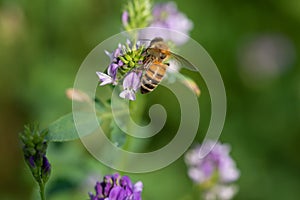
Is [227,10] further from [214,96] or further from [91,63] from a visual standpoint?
[91,63]

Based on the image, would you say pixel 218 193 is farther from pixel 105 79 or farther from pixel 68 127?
pixel 105 79

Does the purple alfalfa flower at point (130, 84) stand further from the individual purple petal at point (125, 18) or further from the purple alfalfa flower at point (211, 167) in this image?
the purple alfalfa flower at point (211, 167)

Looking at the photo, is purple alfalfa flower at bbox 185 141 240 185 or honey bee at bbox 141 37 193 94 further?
purple alfalfa flower at bbox 185 141 240 185

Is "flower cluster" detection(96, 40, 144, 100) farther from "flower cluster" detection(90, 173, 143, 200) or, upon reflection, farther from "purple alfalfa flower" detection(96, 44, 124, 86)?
"flower cluster" detection(90, 173, 143, 200)

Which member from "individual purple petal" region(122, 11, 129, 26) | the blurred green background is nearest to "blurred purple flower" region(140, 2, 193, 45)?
"individual purple petal" region(122, 11, 129, 26)

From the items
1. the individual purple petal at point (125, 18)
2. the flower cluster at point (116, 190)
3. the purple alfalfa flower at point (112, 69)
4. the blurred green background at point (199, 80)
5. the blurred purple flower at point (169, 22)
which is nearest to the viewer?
the flower cluster at point (116, 190)

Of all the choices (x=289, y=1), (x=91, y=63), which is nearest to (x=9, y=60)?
(x=91, y=63)

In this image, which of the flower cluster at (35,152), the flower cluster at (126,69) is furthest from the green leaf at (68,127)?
the flower cluster at (126,69)

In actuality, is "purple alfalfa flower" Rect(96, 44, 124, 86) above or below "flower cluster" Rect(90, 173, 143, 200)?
above

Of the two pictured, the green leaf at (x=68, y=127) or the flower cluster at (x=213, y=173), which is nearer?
the green leaf at (x=68, y=127)
